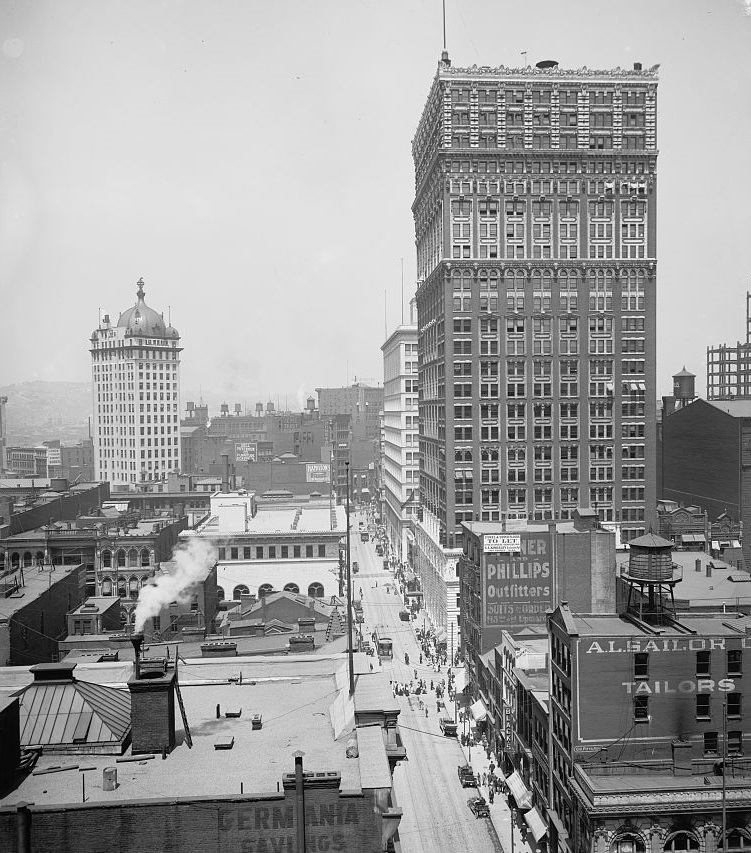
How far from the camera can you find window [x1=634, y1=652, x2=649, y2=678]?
39.2 meters

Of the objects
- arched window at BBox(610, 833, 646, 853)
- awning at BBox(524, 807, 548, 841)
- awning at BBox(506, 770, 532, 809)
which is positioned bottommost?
awning at BBox(506, 770, 532, 809)

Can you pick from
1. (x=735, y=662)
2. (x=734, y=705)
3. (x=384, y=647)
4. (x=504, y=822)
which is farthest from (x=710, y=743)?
(x=384, y=647)

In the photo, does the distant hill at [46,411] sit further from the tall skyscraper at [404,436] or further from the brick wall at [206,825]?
the tall skyscraper at [404,436]

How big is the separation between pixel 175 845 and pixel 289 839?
3180 millimetres

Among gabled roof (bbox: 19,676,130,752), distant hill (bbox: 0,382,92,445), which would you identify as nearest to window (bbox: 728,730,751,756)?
gabled roof (bbox: 19,676,130,752)

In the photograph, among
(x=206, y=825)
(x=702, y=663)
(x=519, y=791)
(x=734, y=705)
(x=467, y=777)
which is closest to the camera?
(x=206, y=825)

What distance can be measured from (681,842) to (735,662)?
824 centimetres

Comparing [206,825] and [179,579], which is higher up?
[206,825]

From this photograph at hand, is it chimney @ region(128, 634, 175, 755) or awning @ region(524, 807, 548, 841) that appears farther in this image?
awning @ region(524, 807, 548, 841)

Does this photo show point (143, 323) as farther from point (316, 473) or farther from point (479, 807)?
point (479, 807)

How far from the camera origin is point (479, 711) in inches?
2463

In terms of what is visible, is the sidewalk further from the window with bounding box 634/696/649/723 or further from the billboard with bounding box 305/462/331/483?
the billboard with bounding box 305/462/331/483

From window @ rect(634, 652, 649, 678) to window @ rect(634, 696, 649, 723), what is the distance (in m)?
1.04

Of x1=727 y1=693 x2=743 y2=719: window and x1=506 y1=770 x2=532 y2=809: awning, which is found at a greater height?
x1=727 y1=693 x2=743 y2=719: window
